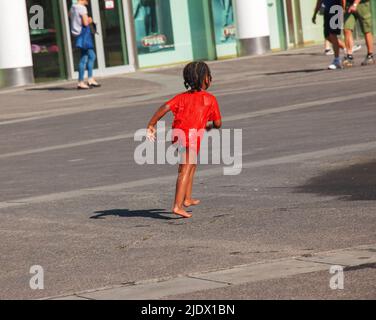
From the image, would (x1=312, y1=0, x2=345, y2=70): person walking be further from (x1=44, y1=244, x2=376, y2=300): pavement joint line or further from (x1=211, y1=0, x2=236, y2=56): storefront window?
(x1=44, y1=244, x2=376, y2=300): pavement joint line

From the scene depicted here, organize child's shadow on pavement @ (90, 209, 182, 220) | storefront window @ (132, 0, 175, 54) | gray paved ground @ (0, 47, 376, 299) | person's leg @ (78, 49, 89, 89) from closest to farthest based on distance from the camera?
gray paved ground @ (0, 47, 376, 299)
child's shadow on pavement @ (90, 209, 182, 220)
person's leg @ (78, 49, 89, 89)
storefront window @ (132, 0, 175, 54)

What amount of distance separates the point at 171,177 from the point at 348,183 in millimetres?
2377

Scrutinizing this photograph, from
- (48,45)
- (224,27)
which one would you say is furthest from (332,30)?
(224,27)

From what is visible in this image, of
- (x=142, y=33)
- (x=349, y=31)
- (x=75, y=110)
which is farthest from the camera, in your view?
(x=142, y=33)

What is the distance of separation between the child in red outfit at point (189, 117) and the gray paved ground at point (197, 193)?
331 millimetres

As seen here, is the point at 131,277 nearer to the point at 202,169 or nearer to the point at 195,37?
the point at 202,169

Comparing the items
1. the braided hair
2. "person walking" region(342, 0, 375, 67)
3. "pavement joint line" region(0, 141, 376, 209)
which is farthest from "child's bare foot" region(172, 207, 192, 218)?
"person walking" region(342, 0, 375, 67)

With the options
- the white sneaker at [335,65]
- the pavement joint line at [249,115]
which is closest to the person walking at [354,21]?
the white sneaker at [335,65]

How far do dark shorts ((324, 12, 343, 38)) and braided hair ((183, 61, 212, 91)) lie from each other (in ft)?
48.2

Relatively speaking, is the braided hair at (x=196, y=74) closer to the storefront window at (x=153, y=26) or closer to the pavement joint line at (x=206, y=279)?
the pavement joint line at (x=206, y=279)

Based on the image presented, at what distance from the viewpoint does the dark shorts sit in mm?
25188

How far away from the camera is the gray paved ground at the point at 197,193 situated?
27.8ft

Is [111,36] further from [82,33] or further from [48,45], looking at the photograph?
[82,33]

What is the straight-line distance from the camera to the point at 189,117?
10.7m
